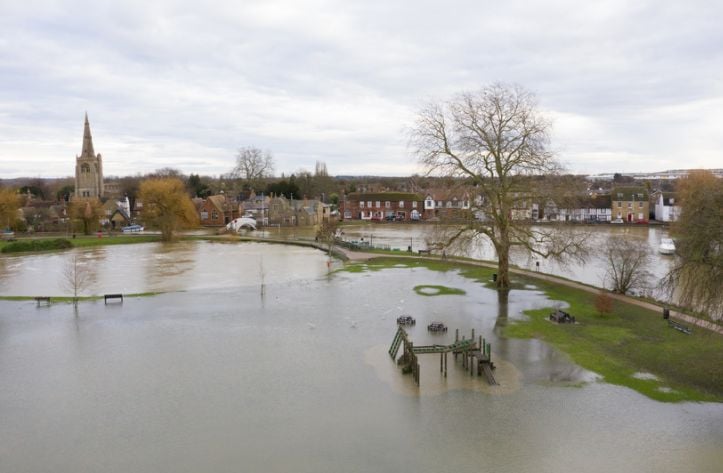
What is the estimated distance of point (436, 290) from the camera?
31.9 m

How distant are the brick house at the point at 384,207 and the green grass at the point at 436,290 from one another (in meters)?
60.7

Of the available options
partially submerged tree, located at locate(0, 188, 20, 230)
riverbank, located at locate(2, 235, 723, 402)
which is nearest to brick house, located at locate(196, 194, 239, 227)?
partially submerged tree, located at locate(0, 188, 20, 230)

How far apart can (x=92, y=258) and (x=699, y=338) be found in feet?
153

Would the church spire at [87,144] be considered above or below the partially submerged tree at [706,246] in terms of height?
above

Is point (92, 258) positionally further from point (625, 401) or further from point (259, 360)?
point (625, 401)

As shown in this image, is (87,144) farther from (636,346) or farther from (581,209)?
(636,346)

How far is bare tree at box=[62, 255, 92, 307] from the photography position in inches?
1228

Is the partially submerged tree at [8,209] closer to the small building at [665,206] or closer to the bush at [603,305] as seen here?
the bush at [603,305]

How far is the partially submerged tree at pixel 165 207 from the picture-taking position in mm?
63500

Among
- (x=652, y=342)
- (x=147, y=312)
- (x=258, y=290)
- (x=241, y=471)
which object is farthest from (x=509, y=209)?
(x=241, y=471)

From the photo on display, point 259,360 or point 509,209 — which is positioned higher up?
point 509,209

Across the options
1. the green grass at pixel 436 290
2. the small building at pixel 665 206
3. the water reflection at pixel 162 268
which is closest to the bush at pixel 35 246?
the water reflection at pixel 162 268

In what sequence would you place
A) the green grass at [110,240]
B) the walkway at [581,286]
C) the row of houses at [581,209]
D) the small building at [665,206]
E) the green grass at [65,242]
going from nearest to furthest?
the walkway at [581,286], the green grass at [65,242], the green grass at [110,240], the small building at [665,206], the row of houses at [581,209]

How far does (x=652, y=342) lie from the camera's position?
20.9 m
